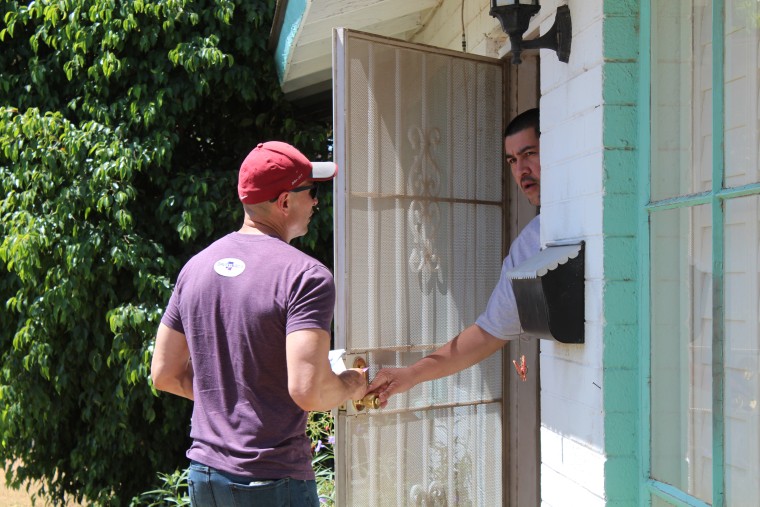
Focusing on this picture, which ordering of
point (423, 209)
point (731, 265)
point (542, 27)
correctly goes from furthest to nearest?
1. point (423, 209)
2. point (542, 27)
3. point (731, 265)

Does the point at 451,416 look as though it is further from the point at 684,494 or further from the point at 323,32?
the point at 323,32

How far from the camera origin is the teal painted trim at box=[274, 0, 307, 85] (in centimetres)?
462

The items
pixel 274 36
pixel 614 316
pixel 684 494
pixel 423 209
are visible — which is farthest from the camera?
pixel 274 36

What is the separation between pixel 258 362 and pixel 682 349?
3.50 ft

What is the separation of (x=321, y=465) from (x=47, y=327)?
1919mm

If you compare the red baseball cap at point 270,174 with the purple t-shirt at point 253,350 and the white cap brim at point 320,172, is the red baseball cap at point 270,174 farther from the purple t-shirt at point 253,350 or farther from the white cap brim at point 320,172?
the purple t-shirt at point 253,350

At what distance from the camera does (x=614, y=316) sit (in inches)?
87.0

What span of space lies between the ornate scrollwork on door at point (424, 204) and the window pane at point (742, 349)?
5.83 ft

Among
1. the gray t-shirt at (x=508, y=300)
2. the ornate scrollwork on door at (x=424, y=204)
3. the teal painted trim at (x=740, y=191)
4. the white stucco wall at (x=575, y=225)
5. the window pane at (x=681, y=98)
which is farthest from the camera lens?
the ornate scrollwork on door at (x=424, y=204)

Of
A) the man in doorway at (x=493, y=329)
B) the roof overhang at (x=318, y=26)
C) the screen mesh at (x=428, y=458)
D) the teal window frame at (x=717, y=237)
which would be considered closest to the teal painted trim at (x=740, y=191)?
the teal window frame at (x=717, y=237)

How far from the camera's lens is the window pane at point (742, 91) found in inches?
68.8

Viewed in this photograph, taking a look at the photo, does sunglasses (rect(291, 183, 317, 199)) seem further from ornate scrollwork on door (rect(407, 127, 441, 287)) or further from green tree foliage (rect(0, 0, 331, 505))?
green tree foliage (rect(0, 0, 331, 505))

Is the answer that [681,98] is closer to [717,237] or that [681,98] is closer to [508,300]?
[717,237]

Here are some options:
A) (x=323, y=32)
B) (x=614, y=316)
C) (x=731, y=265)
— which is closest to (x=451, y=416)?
(x=614, y=316)
